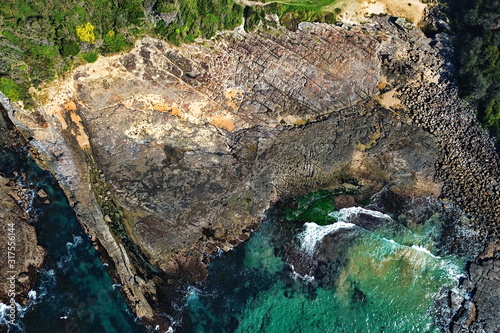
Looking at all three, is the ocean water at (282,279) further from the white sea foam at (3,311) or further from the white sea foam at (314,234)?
the white sea foam at (3,311)

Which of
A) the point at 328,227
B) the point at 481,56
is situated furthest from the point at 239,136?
the point at 481,56

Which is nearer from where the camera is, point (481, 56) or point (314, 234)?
point (481, 56)

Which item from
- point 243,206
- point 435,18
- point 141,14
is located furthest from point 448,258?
point 141,14

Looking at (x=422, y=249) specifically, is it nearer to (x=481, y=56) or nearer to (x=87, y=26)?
(x=481, y=56)

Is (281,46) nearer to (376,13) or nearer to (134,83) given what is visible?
(376,13)

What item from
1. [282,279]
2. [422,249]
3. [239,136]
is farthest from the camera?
[239,136]

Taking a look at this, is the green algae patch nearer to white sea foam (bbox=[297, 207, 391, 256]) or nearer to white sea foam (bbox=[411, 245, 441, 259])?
white sea foam (bbox=[297, 207, 391, 256])

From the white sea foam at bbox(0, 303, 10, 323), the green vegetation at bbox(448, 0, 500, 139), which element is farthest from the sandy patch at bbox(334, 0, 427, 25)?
the white sea foam at bbox(0, 303, 10, 323)
